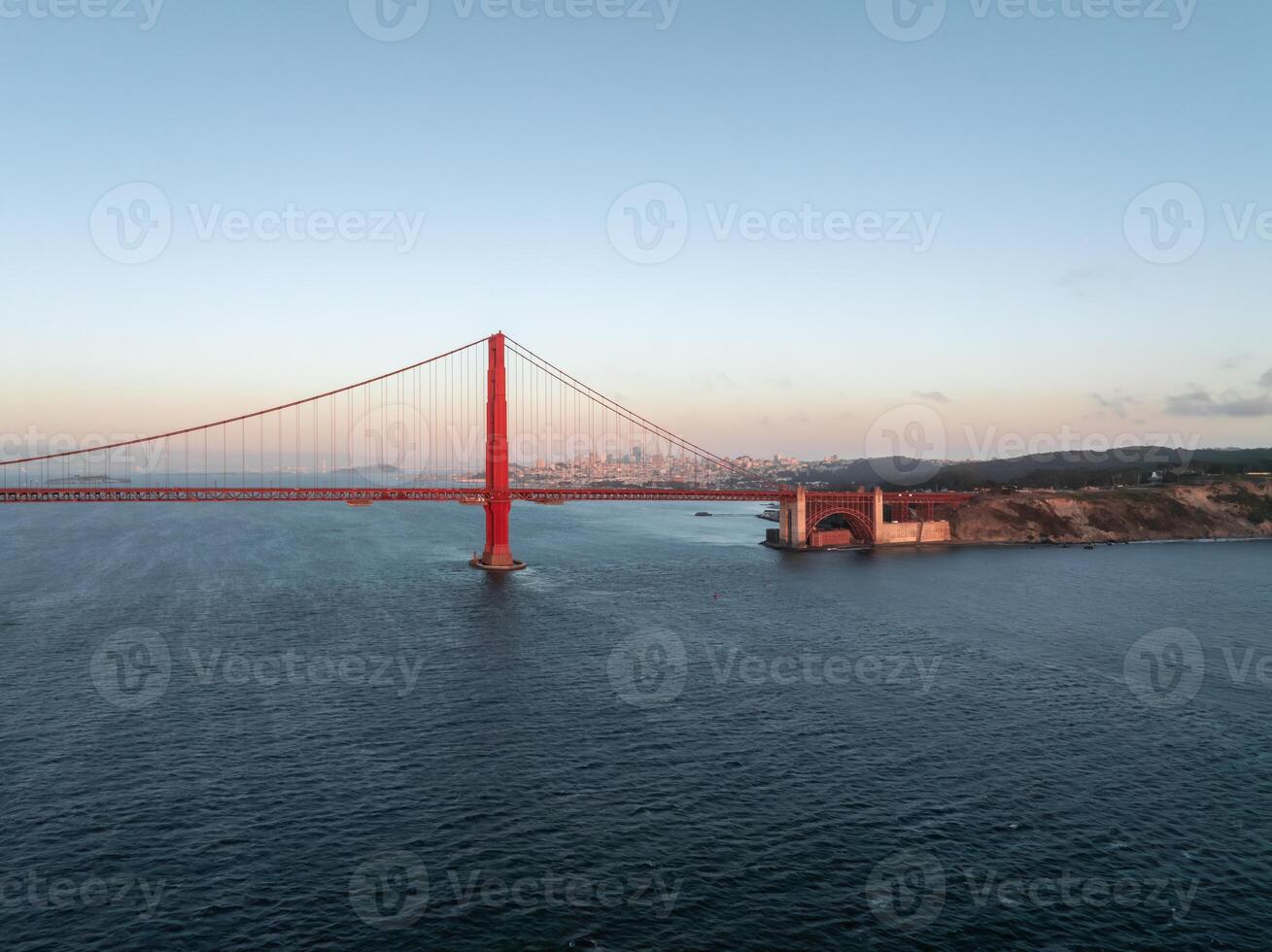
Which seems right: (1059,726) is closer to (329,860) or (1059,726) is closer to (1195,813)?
(1195,813)

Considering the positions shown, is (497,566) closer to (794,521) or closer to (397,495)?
(397,495)

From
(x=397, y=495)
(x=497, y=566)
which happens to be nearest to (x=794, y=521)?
(x=497, y=566)

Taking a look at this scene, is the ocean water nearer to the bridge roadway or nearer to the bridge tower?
the bridge roadway

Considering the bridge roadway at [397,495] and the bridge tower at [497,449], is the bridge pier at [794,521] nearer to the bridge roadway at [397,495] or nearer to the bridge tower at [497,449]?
the bridge roadway at [397,495]

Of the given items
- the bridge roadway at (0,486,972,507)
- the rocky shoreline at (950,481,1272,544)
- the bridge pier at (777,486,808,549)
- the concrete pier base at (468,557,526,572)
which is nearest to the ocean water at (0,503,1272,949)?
the bridge roadway at (0,486,972,507)

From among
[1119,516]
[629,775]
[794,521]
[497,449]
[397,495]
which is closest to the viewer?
[629,775]

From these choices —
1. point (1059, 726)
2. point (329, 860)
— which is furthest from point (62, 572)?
point (1059, 726)
